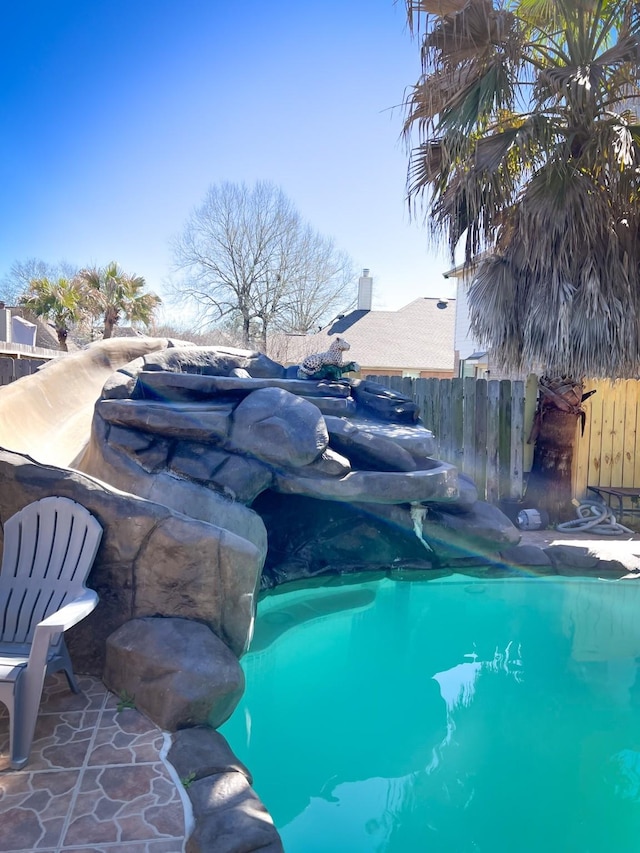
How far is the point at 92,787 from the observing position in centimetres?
260

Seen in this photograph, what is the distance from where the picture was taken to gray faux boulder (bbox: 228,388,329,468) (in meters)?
5.31

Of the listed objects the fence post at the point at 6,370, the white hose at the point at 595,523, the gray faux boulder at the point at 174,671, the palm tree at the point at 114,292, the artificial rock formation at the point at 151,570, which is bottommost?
the white hose at the point at 595,523

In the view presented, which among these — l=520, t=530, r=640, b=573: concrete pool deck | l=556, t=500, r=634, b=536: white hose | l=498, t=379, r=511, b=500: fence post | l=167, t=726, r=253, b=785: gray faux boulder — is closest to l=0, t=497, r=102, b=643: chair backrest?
l=167, t=726, r=253, b=785: gray faux boulder

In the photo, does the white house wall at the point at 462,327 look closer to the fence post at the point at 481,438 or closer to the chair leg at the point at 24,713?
the fence post at the point at 481,438

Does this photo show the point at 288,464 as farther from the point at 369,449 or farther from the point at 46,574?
the point at 46,574

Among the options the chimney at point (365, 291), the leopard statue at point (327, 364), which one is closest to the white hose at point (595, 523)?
the leopard statue at point (327, 364)

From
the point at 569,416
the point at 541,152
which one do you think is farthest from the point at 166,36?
the point at 569,416

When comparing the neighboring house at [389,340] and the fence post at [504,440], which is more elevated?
the neighboring house at [389,340]

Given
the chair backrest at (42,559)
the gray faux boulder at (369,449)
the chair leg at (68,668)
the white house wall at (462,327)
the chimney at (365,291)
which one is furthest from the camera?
the chimney at (365,291)

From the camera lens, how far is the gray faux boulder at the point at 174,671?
3098mm

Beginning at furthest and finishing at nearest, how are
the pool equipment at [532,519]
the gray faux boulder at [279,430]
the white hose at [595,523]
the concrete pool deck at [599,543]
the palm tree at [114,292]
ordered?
the palm tree at [114,292] → the pool equipment at [532,519] → the white hose at [595,523] → the concrete pool deck at [599,543] → the gray faux boulder at [279,430]

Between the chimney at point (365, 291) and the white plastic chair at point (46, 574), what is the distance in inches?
777

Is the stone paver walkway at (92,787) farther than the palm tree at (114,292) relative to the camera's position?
No

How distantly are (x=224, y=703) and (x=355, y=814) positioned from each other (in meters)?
0.95
